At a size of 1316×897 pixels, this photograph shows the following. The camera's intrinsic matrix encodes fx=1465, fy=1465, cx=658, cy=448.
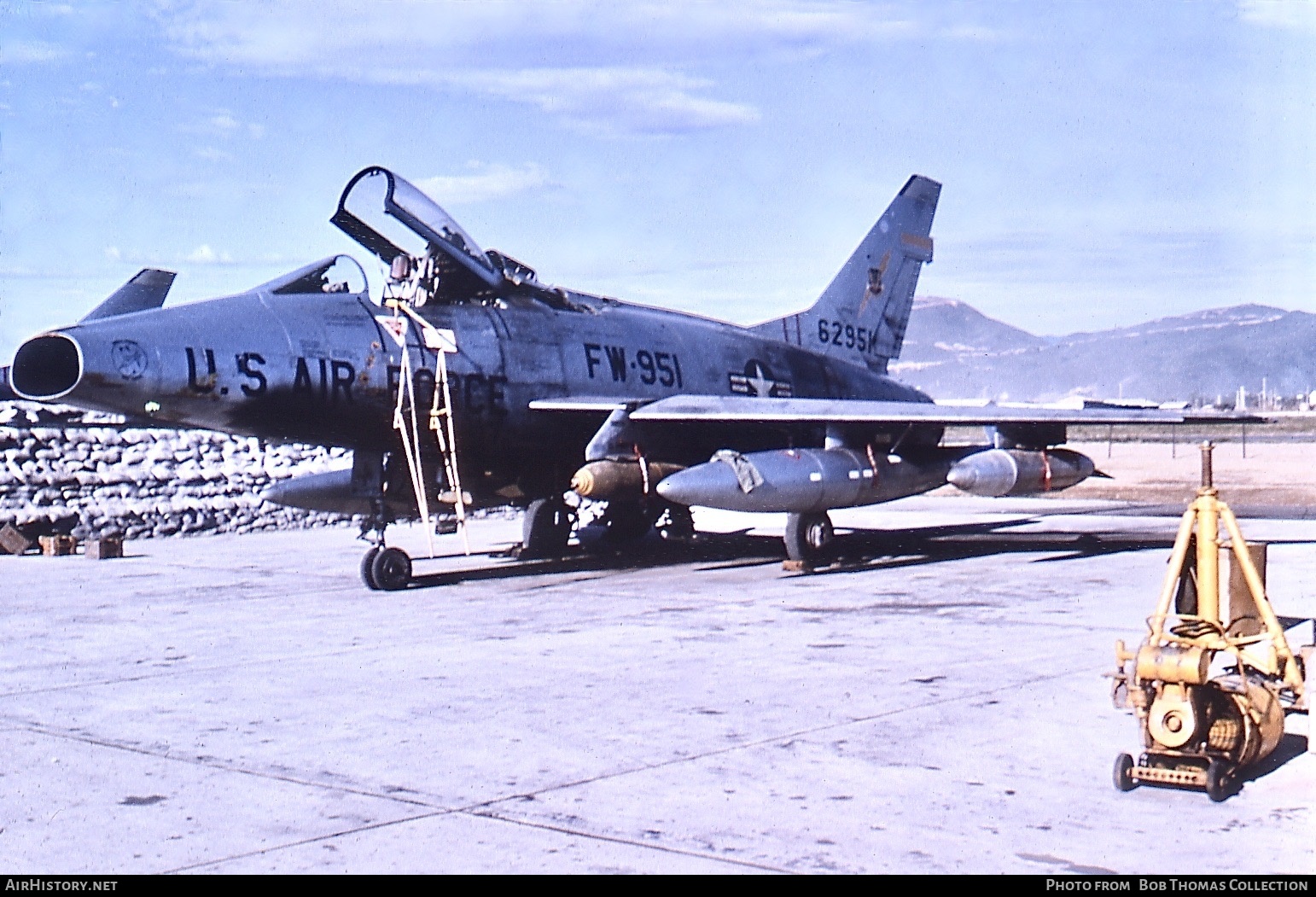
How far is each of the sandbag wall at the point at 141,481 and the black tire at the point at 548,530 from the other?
20.0 feet

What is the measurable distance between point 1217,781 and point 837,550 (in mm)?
12004

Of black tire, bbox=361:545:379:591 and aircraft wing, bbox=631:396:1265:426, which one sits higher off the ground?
aircraft wing, bbox=631:396:1265:426

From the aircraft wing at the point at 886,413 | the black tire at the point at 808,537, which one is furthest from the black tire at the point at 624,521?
the black tire at the point at 808,537

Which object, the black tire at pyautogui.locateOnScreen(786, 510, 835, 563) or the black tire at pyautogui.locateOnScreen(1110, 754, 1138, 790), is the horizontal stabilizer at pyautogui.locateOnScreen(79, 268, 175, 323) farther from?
the black tire at pyautogui.locateOnScreen(1110, 754, 1138, 790)

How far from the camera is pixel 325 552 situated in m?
17.8

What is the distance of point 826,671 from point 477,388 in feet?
21.1

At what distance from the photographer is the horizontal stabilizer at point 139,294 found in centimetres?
2075

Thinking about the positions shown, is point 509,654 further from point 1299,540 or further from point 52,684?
point 1299,540

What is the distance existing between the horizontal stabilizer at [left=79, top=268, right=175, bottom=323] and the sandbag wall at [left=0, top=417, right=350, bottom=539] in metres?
2.06

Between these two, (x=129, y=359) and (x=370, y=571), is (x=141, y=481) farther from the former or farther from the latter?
(x=129, y=359)

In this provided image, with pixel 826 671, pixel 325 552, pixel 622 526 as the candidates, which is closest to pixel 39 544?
pixel 325 552

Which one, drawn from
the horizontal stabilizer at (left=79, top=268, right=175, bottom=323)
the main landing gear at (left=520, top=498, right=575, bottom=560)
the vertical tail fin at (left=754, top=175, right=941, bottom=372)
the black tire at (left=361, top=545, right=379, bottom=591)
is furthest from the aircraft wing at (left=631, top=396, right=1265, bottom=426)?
the horizontal stabilizer at (left=79, top=268, right=175, bottom=323)

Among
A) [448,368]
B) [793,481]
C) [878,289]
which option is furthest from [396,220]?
[878,289]

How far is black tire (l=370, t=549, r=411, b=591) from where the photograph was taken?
13.4 metres
